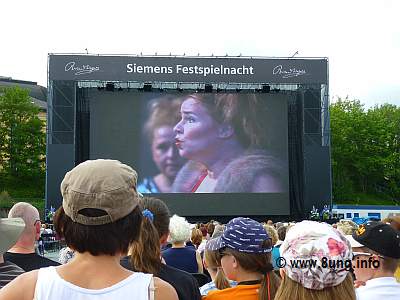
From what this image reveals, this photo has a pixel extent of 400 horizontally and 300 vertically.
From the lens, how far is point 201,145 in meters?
23.0

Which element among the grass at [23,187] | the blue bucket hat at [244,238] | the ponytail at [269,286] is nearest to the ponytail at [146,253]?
the blue bucket hat at [244,238]

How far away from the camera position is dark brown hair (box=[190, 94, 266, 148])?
23.4m

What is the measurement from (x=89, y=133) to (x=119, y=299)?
22.4m

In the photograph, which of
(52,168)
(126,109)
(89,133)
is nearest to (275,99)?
(126,109)

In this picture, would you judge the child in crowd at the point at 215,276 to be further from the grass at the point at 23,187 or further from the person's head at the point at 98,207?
the grass at the point at 23,187

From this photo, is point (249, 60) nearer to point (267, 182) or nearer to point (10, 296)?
point (267, 182)

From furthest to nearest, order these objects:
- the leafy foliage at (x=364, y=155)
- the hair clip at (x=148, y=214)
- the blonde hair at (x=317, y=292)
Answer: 1. the leafy foliage at (x=364, y=155)
2. the hair clip at (x=148, y=214)
3. the blonde hair at (x=317, y=292)

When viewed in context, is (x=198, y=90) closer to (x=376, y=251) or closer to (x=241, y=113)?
(x=241, y=113)

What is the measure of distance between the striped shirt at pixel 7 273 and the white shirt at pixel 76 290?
1003 millimetres

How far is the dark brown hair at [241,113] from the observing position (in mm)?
23391

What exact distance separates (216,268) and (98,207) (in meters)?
1.72

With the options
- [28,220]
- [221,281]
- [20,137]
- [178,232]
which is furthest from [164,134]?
[20,137]

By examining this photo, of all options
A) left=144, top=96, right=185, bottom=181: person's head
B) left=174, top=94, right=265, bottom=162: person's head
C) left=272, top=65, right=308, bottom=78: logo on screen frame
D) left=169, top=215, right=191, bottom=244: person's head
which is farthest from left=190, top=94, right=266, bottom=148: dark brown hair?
left=169, top=215, right=191, bottom=244: person's head

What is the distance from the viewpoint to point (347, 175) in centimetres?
4672
